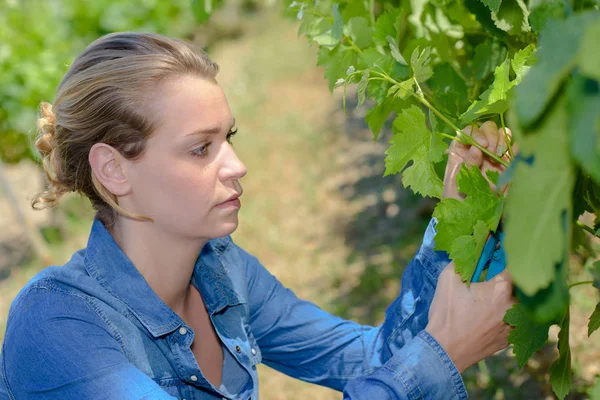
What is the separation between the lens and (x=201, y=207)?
5.44ft

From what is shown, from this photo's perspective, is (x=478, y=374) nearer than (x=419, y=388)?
No

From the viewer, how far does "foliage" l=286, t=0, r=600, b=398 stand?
0.63m

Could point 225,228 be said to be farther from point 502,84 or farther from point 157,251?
point 502,84

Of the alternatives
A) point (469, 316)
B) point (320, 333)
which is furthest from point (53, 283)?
point (469, 316)

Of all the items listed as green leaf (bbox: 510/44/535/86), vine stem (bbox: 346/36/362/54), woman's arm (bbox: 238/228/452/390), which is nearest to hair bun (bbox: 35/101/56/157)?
woman's arm (bbox: 238/228/452/390)

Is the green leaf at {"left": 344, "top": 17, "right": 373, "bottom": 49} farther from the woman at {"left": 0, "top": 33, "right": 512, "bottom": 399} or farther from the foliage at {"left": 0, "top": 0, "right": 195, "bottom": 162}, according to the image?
the foliage at {"left": 0, "top": 0, "right": 195, "bottom": 162}

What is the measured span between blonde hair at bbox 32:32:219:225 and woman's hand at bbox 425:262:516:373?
2.65 ft

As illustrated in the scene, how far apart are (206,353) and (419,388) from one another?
0.74 m

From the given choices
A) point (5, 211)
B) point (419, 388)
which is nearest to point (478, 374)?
point (419, 388)

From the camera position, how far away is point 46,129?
6.29ft

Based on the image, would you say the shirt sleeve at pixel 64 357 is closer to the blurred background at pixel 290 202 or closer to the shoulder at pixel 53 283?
the shoulder at pixel 53 283

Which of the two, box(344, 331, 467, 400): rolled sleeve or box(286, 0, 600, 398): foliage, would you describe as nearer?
box(286, 0, 600, 398): foliage

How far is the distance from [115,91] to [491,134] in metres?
0.92

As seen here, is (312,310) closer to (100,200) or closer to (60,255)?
(100,200)
